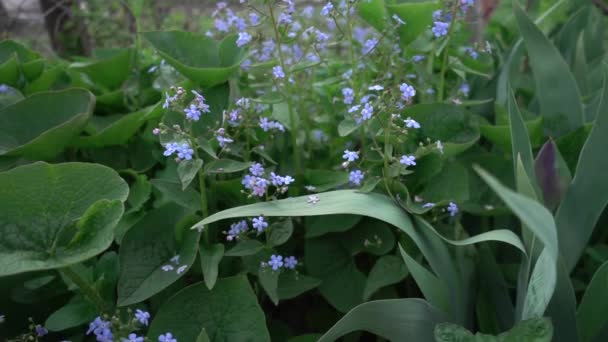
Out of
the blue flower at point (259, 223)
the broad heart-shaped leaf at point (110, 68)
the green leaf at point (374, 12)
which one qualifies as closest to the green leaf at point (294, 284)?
the blue flower at point (259, 223)

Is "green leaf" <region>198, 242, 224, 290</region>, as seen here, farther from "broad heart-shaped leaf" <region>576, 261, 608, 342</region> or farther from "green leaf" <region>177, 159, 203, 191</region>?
"broad heart-shaped leaf" <region>576, 261, 608, 342</region>

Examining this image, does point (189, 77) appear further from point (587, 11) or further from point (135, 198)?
point (587, 11)

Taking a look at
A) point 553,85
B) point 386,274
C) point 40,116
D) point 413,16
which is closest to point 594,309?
point 386,274

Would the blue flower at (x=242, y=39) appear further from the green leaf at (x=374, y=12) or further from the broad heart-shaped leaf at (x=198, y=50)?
the green leaf at (x=374, y=12)

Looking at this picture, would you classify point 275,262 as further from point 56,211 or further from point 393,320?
point 56,211

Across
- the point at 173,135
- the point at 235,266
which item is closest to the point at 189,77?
the point at 173,135

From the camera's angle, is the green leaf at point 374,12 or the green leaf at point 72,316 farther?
the green leaf at point 374,12

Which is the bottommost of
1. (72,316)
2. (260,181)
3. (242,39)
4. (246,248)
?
(72,316)
